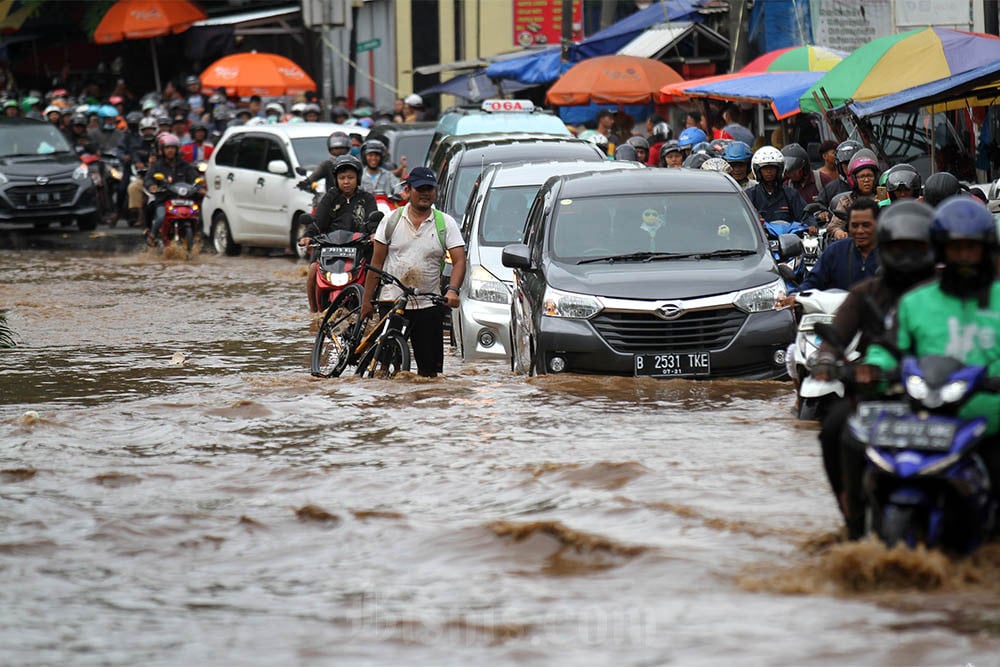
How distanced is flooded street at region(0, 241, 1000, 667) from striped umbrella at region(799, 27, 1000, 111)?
459 centimetres

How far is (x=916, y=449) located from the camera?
6.44 m

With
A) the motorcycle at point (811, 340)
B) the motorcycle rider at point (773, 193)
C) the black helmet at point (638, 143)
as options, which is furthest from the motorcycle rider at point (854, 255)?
the black helmet at point (638, 143)

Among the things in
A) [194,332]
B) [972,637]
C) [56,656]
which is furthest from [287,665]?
[194,332]

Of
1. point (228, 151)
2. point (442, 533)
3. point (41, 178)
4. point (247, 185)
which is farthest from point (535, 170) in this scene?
point (41, 178)

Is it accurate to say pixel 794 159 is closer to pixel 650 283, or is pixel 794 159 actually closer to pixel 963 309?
pixel 650 283

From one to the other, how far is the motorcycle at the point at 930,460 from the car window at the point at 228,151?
1961 centimetres

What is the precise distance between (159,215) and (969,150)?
478 inches

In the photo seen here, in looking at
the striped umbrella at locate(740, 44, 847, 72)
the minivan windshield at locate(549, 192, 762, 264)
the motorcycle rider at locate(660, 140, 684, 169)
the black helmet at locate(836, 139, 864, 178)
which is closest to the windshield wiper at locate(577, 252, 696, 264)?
Result: the minivan windshield at locate(549, 192, 762, 264)

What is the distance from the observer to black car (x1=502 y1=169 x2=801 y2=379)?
38.3 feet

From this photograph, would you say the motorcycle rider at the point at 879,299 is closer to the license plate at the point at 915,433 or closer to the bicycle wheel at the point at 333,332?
the license plate at the point at 915,433

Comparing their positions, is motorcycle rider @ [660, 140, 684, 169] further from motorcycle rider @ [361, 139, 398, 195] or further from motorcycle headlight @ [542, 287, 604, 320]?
motorcycle headlight @ [542, 287, 604, 320]

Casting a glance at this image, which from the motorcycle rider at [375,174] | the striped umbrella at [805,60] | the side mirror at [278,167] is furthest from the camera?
the side mirror at [278,167]

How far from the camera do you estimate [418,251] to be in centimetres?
1272

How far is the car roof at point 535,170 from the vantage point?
600 inches
